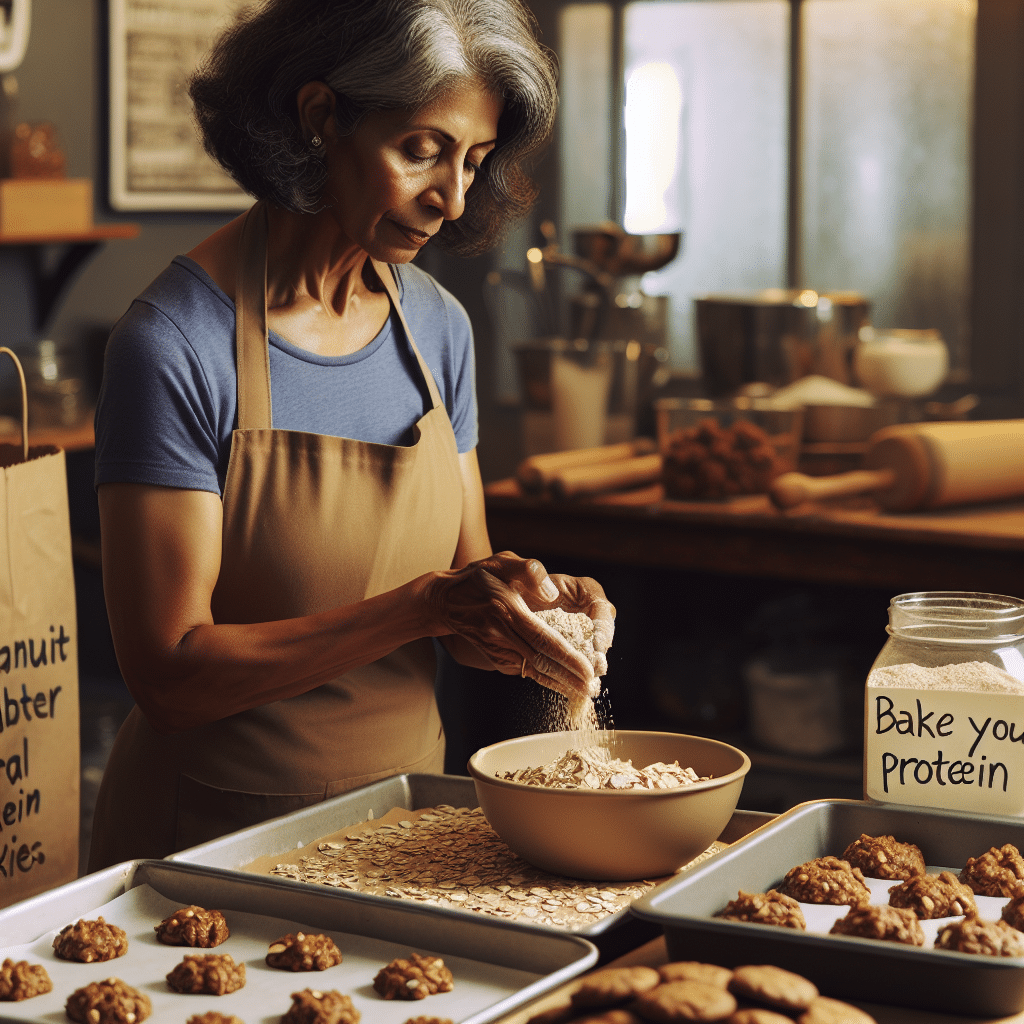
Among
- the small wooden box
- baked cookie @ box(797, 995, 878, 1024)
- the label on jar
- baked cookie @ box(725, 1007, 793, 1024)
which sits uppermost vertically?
the small wooden box

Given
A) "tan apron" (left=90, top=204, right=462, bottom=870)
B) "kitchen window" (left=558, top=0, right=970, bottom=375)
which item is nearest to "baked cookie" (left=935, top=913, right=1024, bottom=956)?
"tan apron" (left=90, top=204, right=462, bottom=870)

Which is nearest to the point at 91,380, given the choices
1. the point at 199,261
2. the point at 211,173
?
the point at 211,173

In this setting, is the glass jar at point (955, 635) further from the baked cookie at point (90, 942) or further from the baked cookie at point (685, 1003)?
the baked cookie at point (90, 942)

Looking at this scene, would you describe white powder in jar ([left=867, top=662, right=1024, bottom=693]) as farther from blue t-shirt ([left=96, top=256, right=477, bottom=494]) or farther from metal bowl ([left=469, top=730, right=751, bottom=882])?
blue t-shirt ([left=96, top=256, right=477, bottom=494])

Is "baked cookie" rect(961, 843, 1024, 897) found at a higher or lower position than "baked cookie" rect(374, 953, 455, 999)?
higher

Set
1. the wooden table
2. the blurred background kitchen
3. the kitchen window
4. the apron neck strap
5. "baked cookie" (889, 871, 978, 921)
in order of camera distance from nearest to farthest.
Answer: "baked cookie" (889, 871, 978, 921) < the apron neck strap < the wooden table < the blurred background kitchen < the kitchen window

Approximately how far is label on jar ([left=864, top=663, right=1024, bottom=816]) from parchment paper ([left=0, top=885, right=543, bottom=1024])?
1.31 ft

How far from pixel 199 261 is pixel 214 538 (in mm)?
277

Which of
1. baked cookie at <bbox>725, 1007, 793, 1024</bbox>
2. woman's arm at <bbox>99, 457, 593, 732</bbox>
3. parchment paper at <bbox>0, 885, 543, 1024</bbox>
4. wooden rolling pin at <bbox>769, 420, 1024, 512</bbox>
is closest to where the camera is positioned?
baked cookie at <bbox>725, 1007, 793, 1024</bbox>

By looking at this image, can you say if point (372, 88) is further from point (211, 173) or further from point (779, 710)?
point (211, 173)

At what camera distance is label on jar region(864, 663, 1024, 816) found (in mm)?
1165

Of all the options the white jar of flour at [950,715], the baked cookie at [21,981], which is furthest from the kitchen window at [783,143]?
the baked cookie at [21,981]

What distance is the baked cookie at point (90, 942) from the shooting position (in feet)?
3.17

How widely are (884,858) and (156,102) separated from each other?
381cm
